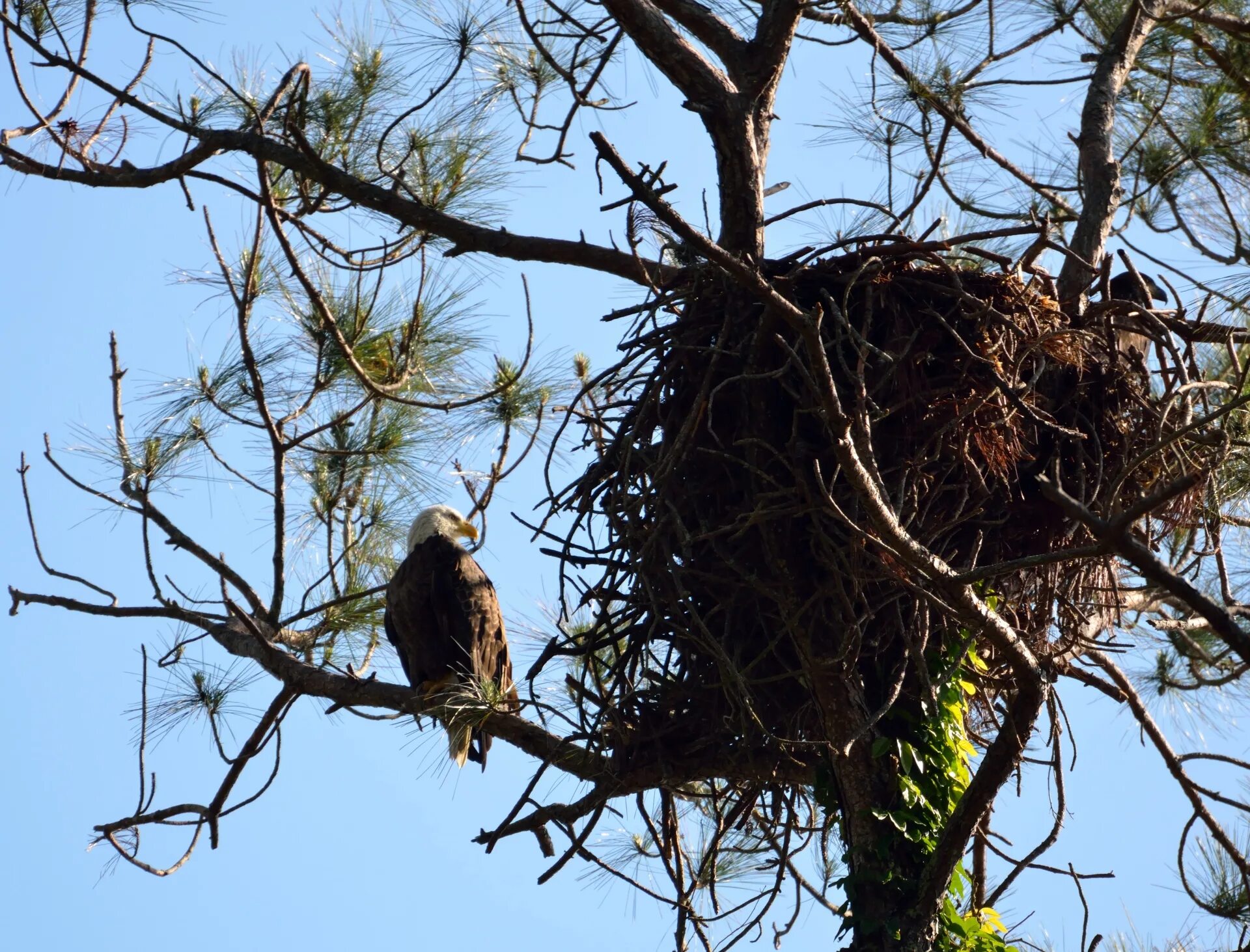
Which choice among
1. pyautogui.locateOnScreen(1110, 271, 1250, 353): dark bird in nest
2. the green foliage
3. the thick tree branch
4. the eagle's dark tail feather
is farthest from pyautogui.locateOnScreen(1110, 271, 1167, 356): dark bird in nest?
the eagle's dark tail feather

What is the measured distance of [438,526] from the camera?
177 inches

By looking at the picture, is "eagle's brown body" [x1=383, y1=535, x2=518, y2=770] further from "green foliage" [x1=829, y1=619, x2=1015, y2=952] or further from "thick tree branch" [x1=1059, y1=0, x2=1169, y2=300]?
"thick tree branch" [x1=1059, y1=0, x2=1169, y2=300]

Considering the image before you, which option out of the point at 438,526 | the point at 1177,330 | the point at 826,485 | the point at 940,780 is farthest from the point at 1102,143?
the point at 438,526

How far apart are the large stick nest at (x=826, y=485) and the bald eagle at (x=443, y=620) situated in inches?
46.1

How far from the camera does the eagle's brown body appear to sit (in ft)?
13.5

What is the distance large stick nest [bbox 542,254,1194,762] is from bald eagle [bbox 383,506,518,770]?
1.17m

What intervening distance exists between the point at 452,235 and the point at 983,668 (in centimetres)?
168

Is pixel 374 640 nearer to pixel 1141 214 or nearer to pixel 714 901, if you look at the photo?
pixel 714 901

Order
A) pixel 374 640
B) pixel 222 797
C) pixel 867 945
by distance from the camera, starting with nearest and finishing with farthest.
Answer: pixel 867 945
pixel 222 797
pixel 374 640

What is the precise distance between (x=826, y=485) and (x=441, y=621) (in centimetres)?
184

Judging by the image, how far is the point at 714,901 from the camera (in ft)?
10.5

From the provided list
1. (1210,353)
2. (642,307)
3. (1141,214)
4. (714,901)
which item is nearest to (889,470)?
(642,307)

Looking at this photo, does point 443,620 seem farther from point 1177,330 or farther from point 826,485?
point 1177,330

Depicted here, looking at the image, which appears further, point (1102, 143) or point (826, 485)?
point (1102, 143)
